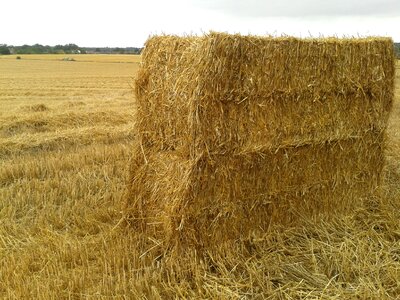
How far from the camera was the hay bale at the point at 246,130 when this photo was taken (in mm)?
4043

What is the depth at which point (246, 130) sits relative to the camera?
167 inches

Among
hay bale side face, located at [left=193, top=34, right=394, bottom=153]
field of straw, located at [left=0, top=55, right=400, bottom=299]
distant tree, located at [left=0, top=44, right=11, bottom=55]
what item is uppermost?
distant tree, located at [left=0, top=44, right=11, bottom=55]

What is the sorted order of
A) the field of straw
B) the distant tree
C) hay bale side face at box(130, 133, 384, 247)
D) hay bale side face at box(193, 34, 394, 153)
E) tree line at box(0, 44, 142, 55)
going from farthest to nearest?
tree line at box(0, 44, 142, 55), the distant tree, hay bale side face at box(130, 133, 384, 247), hay bale side face at box(193, 34, 394, 153), the field of straw

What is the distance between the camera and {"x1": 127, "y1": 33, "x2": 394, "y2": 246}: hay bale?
13.3ft

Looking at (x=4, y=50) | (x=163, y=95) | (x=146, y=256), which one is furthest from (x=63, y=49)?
(x=146, y=256)

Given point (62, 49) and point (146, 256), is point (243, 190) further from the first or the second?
point (62, 49)

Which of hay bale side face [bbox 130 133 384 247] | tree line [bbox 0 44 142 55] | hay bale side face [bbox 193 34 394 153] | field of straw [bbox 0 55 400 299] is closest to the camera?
field of straw [bbox 0 55 400 299]

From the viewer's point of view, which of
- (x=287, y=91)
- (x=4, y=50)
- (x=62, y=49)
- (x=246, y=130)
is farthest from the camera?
(x=62, y=49)

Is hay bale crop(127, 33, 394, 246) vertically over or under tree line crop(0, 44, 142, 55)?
under

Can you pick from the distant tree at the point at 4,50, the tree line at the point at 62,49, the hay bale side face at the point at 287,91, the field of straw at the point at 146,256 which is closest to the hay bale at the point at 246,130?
the hay bale side face at the point at 287,91

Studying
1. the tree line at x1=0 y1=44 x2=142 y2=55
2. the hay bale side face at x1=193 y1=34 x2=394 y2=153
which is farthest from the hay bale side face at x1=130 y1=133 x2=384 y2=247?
the tree line at x1=0 y1=44 x2=142 y2=55

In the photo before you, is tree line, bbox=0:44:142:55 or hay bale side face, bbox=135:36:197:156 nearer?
hay bale side face, bbox=135:36:197:156

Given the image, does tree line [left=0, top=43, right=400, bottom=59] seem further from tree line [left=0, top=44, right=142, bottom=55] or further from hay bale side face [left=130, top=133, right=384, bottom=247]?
hay bale side face [left=130, top=133, right=384, bottom=247]

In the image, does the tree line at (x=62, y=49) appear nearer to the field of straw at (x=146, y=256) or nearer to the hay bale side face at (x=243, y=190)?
the field of straw at (x=146, y=256)
